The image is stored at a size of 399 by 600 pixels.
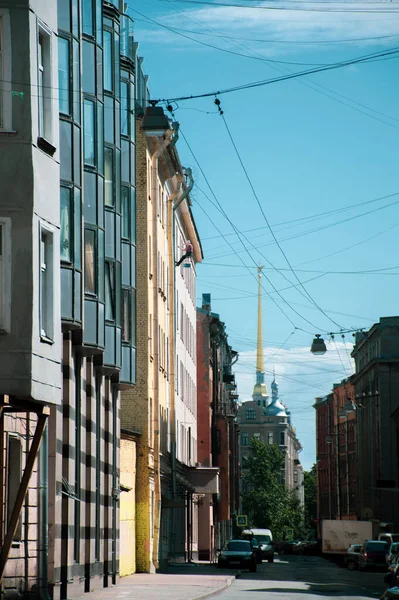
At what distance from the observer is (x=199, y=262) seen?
244ft

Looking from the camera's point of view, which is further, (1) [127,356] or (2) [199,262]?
(2) [199,262]

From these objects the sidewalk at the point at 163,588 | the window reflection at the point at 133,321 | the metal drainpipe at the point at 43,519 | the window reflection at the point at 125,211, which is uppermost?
the window reflection at the point at 125,211

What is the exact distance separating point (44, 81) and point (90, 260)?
8.31 m

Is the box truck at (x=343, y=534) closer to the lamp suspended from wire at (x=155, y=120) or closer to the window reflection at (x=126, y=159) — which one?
the window reflection at (x=126, y=159)

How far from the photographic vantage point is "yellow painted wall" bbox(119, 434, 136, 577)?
37562 millimetres

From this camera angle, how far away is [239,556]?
52.5 m

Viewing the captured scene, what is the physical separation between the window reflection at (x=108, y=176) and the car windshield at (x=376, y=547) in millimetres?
27313

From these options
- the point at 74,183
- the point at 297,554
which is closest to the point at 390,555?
Result: the point at 74,183

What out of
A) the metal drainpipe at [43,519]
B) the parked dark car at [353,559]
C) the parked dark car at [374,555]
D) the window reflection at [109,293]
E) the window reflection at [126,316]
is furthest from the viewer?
the parked dark car at [353,559]

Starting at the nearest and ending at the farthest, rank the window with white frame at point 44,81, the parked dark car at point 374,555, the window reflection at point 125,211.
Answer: the window with white frame at point 44,81
the window reflection at point 125,211
the parked dark car at point 374,555

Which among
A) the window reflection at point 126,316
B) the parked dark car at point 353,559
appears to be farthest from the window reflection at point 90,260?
the parked dark car at point 353,559

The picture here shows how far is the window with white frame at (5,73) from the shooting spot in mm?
19344

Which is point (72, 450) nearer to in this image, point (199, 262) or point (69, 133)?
point (69, 133)

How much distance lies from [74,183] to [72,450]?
595 cm
